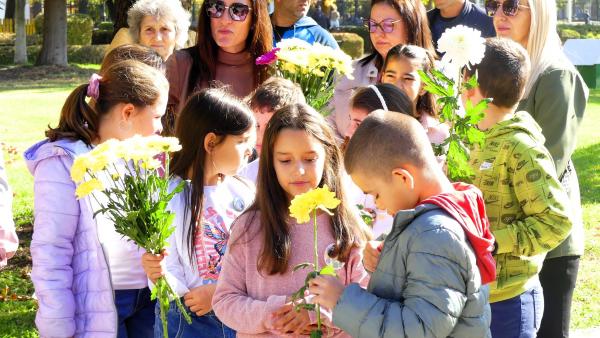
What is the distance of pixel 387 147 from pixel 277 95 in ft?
4.79

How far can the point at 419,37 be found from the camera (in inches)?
192

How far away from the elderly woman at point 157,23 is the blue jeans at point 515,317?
9.26 ft

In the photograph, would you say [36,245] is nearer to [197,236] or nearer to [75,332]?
[75,332]

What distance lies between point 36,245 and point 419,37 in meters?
2.48

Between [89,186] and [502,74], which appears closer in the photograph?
[89,186]

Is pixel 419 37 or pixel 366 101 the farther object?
pixel 419 37

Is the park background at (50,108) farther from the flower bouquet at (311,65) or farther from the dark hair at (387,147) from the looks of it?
the dark hair at (387,147)

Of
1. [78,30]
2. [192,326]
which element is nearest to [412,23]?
[192,326]

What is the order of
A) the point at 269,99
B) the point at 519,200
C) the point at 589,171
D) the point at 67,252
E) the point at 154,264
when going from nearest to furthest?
the point at 154,264, the point at 519,200, the point at 67,252, the point at 269,99, the point at 589,171

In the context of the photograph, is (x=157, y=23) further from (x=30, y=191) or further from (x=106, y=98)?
(x=30, y=191)

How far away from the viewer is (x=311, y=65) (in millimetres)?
3559

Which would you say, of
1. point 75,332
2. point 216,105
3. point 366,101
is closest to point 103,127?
point 216,105

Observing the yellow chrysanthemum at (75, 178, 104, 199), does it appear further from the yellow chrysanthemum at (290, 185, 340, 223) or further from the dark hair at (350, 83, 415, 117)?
the dark hair at (350, 83, 415, 117)

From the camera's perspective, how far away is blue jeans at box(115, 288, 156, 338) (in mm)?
3652
